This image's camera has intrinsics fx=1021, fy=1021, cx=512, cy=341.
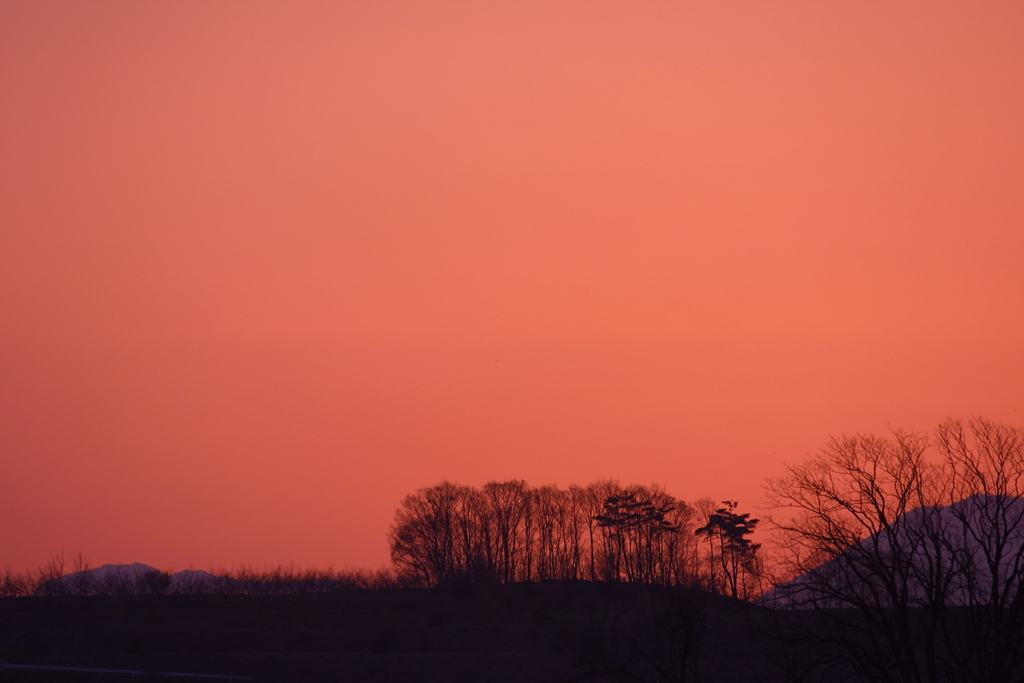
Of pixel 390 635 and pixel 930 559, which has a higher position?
pixel 930 559

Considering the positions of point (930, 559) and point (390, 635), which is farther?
point (390, 635)

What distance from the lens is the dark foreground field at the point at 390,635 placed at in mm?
64188

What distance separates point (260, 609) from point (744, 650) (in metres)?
42.0

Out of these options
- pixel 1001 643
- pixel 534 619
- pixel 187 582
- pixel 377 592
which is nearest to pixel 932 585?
pixel 1001 643

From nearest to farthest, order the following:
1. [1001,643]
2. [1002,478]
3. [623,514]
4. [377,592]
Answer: [1001,643] < [1002,478] < [377,592] < [623,514]

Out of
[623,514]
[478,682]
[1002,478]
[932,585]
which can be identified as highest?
[623,514]

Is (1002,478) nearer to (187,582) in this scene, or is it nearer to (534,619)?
(534,619)

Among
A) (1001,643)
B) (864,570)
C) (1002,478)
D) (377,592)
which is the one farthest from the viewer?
(377,592)

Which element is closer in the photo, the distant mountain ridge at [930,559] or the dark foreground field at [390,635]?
the distant mountain ridge at [930,559]

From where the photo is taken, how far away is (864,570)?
3616cm

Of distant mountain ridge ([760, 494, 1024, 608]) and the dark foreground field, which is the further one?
the dark foreground field

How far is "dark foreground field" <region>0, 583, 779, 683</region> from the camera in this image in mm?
64188

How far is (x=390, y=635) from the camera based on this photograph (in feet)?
268

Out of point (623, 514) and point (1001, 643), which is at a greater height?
point (623, 514)
